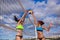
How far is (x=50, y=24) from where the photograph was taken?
3959 millimetres

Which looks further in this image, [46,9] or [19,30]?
[46,9]

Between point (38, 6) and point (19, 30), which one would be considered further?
point (38, 6)

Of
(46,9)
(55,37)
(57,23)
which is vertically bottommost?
(55,37)

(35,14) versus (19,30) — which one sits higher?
(35,14)

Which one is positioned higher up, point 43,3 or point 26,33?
point 43,3

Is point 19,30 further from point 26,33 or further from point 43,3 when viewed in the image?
point 43,3

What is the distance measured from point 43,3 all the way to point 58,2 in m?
0.27

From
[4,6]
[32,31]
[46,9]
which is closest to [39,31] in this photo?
[32,31]

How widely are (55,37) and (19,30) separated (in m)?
0.68

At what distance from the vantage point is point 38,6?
4.05 m

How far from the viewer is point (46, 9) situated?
407 cm

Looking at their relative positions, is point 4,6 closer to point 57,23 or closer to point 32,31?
point 32,31

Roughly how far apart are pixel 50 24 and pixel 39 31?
0.85 ft

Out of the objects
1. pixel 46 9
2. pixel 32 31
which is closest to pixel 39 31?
pixel 32 31
